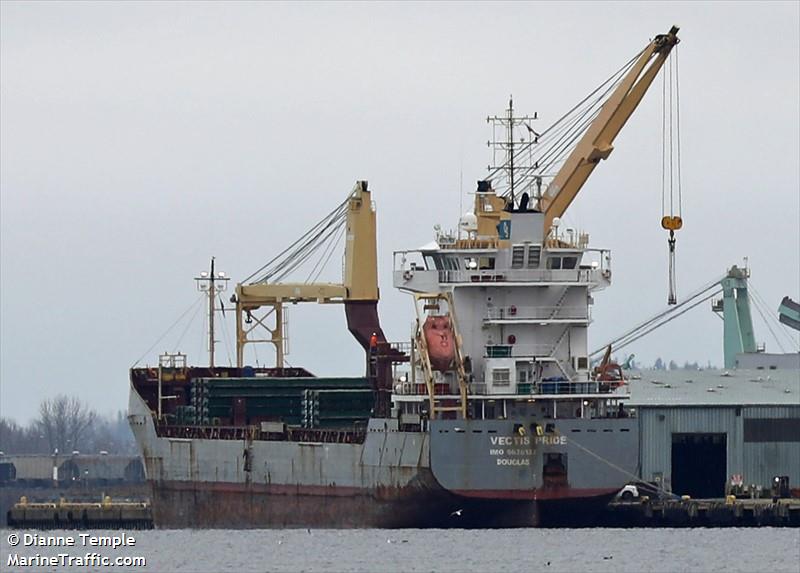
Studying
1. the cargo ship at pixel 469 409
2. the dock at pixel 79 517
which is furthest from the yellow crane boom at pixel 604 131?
the dock at pixel 79 517

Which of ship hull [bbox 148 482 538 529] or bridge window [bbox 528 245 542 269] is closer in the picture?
ship hull [bbox 148 482 538 529]

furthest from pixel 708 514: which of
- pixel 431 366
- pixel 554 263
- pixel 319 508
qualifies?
pixel 319 508

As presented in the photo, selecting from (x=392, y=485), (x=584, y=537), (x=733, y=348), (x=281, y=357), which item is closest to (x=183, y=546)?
(x=392, y=485)

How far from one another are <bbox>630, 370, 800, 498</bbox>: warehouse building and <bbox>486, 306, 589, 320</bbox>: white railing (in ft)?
28.2

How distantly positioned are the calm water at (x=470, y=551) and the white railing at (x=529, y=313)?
6901mm

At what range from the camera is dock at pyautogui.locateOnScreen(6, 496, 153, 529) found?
106m

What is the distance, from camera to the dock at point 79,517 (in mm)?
106312

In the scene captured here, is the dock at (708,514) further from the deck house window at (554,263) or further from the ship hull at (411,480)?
the deck house window at (554,263)

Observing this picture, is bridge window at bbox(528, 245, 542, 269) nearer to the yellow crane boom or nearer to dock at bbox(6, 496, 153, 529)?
the yellow crane boom

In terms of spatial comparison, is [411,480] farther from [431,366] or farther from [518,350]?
[518,350]

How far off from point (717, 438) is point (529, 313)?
14121 millimetres

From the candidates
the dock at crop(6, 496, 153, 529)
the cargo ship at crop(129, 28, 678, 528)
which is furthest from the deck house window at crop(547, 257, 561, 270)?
the dock at crop(6, 496, 153, 529)

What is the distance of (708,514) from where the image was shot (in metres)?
92.4

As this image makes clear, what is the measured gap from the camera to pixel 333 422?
319ft
